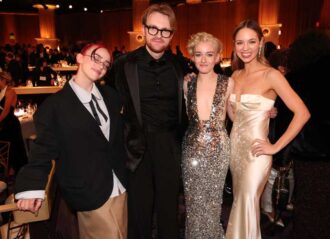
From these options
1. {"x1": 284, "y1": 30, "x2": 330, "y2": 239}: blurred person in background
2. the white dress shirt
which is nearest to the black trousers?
the white dress shirt

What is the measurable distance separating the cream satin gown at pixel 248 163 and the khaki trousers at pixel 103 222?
901mm

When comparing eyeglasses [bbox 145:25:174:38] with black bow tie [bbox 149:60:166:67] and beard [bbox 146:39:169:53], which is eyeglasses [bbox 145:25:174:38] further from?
black bow tie [bbox 149:60:166:67]

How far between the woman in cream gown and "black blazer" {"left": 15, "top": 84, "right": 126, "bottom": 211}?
926 millimetres

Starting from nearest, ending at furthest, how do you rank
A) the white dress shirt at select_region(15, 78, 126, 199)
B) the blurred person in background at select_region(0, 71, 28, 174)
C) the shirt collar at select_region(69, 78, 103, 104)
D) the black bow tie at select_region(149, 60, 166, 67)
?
the white dress shirt at select_region(15, 78, 126, 199)
the shirt collar at select_region(69, 78, 103, 104)
the black bow tie at select_region(149, 60, 166, 67)
the blurred person in background at select_region(0, 71, 28, 174)

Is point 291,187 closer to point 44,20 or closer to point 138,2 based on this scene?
point 138,2

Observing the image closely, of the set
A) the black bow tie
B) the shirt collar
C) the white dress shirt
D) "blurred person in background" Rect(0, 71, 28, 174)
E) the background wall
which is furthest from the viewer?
the background wall

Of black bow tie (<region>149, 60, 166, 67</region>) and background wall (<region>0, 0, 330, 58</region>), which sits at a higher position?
background wall (<region>0, 0, 330, 58</region>)

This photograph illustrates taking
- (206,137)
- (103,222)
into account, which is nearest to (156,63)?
(206,137)

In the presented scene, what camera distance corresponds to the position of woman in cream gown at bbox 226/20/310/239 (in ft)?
6.98

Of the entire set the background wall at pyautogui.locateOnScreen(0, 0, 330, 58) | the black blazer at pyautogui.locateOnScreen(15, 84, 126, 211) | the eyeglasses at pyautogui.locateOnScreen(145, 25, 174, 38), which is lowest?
the black blazer at pyautogui.locateOnScreen(15, 84, 126, 211)

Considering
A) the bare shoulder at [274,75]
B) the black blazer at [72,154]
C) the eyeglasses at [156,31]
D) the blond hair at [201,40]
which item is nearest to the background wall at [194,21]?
the bare shoulder at [274,75]

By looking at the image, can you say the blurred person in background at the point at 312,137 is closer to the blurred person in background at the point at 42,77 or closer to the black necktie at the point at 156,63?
the black necktie at the point at 156,63

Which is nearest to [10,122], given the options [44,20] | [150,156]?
[150,156]

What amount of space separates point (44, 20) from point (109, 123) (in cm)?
1991
